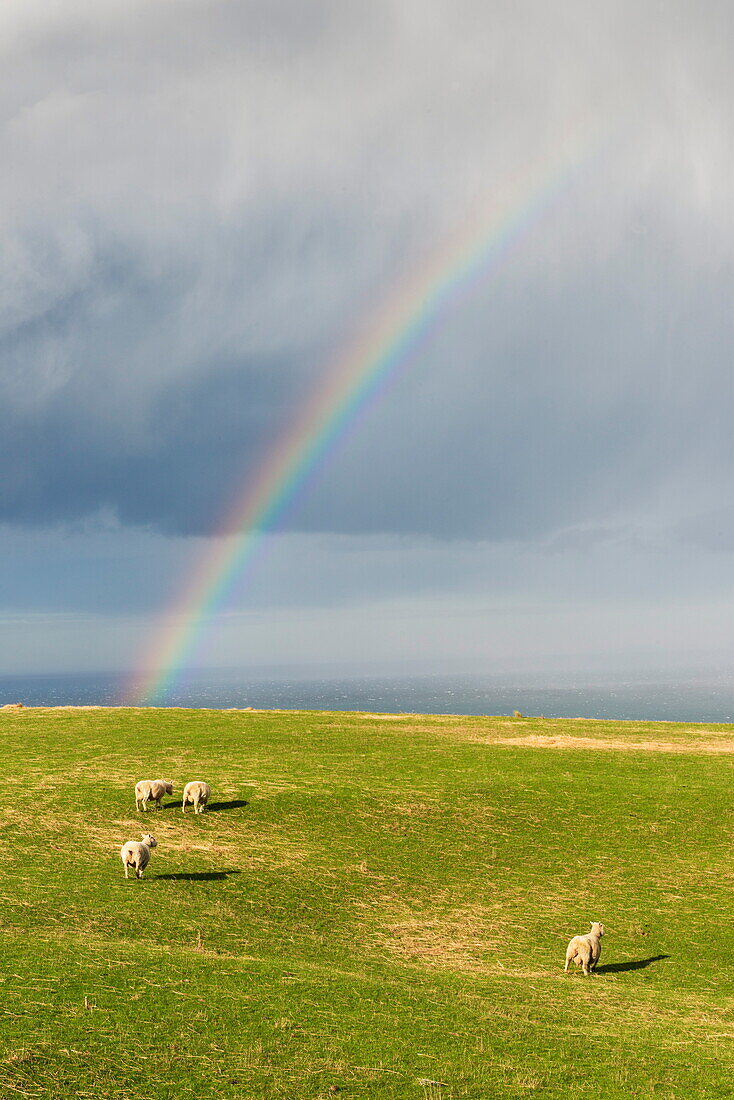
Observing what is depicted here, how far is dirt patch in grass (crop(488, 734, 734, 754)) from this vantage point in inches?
1610

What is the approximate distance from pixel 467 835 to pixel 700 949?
30.1 feet

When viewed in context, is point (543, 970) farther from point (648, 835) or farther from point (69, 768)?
point (69, 768)

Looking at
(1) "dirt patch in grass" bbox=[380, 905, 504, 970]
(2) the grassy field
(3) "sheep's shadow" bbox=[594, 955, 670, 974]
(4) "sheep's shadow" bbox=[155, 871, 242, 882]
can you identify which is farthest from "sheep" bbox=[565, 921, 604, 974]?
(4) "sheep's shadow" bbox=[155, 871, 242, 882]

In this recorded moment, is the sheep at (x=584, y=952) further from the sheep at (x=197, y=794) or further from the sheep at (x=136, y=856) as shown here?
the sheep at (x=197, y=794)

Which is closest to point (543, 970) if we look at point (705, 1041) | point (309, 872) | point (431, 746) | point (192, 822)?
point (705, 1041)

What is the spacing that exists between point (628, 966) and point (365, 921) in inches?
269

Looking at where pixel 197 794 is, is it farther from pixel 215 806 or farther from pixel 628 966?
pixel 628 966

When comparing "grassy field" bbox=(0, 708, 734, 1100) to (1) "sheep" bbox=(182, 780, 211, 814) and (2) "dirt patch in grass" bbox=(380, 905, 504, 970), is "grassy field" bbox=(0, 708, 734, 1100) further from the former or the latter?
(1) "sheep" bbox=(182, 780, 211, 814)

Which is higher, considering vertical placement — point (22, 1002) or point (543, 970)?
point (22, 1002)

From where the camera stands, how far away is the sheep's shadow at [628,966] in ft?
57.9

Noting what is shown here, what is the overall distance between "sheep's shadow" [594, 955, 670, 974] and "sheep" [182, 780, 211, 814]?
15.1 metres

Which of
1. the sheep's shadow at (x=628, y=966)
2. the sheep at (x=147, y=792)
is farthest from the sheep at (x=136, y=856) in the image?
the sheep's shadow at (x=628, y=966)

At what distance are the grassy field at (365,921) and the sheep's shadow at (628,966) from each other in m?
0.10

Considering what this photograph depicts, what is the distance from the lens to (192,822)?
26.4 meters
